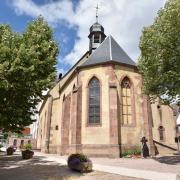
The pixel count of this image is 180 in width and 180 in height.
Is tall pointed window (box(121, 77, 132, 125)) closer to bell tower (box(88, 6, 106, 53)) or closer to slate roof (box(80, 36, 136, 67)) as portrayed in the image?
slate roof (box(80, 36, 136, 67))

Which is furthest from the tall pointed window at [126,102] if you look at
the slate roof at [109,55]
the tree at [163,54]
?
the tree at [163,54]

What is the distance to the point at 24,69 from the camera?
9.96 m

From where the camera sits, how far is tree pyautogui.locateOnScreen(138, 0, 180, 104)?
15102 millimetres

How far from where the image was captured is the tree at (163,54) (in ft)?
49.5

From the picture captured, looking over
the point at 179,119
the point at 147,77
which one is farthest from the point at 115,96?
the point at 179,119

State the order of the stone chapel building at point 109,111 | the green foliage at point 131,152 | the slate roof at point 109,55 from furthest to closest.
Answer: the slate roof at point 109,55 → the stone chapel building at point 109,111 → the green foliage at point 131,152

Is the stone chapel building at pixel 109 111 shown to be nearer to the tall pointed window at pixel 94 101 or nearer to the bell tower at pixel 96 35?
the tall pointed window at pixel 94 101

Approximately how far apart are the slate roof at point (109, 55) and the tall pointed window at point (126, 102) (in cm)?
234

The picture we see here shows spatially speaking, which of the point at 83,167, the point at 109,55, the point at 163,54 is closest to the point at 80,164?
the point at 83,167

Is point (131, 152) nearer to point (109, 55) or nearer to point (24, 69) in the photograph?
point (109, 55)

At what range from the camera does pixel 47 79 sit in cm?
1151

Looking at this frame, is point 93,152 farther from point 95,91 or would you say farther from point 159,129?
point 159,129

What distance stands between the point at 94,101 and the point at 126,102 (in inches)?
136

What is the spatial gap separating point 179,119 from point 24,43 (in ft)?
136
